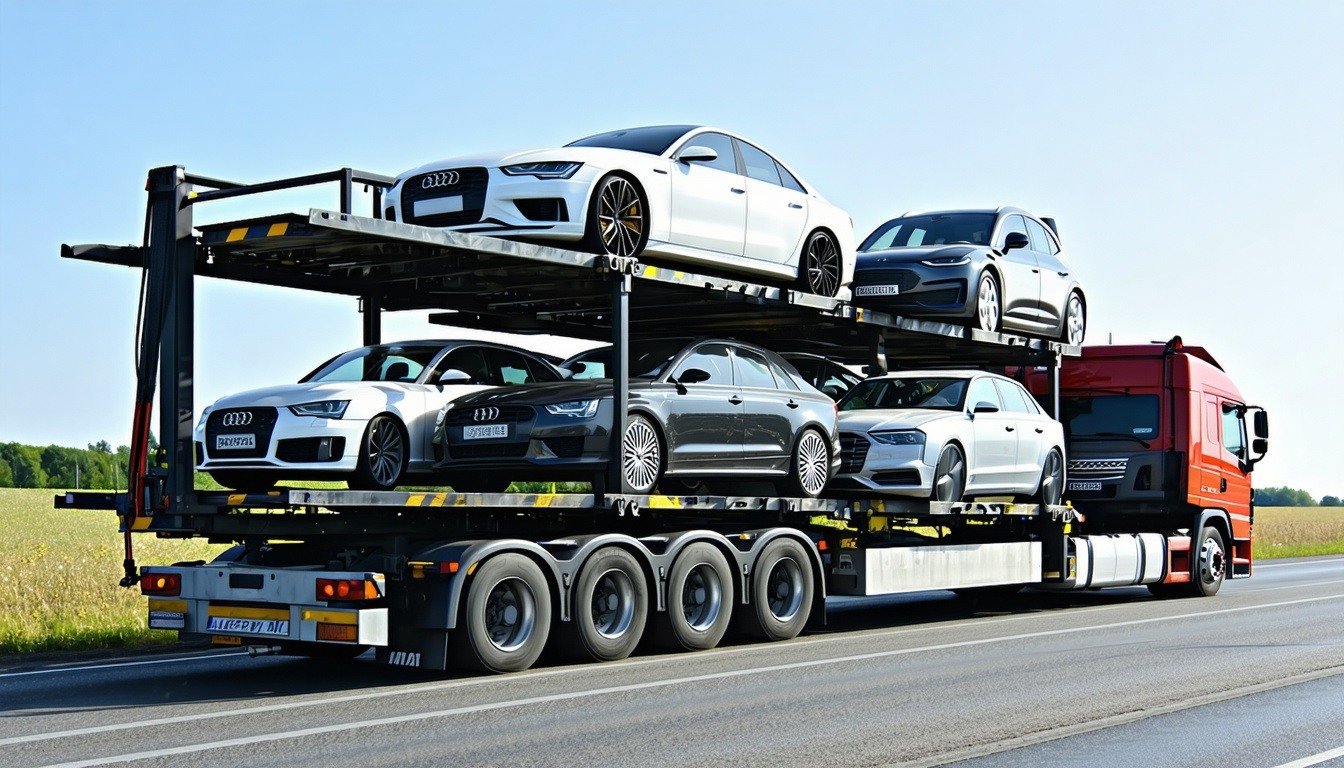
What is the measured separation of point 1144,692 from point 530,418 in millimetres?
4862

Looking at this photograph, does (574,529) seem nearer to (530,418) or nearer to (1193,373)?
(530,418)

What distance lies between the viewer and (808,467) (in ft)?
45.9

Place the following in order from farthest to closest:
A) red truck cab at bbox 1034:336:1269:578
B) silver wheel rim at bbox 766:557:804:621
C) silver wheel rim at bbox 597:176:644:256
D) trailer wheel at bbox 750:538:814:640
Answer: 1. red truck cab at bbox 1034:336:1269:578
2. silver wheel rim at bbox 766:557:804:621
3. trailer wheel at bbox 750:538:814:640
4. silver wheel rim at bbox 597:176:644:256

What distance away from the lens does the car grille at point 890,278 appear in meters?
16.0

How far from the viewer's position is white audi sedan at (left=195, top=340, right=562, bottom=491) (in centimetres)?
1077

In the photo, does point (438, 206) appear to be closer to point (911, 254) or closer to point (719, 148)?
point (719, 148)

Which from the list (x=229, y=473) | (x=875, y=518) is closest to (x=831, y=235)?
(x=875, y=518)

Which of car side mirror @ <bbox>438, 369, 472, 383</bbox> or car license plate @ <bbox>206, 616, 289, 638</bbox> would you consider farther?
car side mirror @ <bbox>438, 369, 472, 383</bbox>

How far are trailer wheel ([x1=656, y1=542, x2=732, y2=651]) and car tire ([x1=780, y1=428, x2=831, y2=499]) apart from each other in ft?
4.00

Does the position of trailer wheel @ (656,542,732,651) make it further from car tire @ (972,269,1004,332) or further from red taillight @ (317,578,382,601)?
car tire @ (972,269,1004,332)

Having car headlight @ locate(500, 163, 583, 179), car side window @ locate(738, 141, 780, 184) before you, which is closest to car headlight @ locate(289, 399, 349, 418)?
car headlight @ locate(500, 163, 583, 179)

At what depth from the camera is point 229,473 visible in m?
11.2

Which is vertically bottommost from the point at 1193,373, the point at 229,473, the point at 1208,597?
the point at 1208,597

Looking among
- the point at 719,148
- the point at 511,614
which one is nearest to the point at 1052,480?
the point at 719,148
